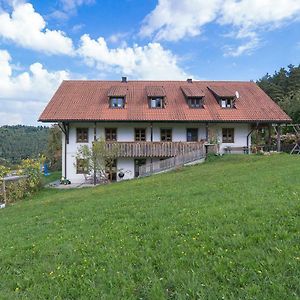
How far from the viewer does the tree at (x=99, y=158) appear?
77.1ft

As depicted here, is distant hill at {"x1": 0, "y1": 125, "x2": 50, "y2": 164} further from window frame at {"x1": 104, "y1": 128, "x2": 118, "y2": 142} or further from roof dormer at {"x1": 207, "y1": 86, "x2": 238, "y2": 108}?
roof dormer at {"x1": 207, "y1": 86, "x2": 238, "y2": 108}

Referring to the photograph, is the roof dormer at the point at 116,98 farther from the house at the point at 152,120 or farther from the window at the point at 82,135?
the window at the point at 82,135

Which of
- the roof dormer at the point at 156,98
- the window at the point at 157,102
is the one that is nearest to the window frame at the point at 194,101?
the roof dormer at the point at 156,98

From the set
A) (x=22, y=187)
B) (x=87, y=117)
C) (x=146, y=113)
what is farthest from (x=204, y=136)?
(x=22, y=187)

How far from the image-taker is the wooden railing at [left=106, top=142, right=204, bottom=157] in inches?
1014

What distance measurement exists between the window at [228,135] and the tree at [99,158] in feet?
31.5

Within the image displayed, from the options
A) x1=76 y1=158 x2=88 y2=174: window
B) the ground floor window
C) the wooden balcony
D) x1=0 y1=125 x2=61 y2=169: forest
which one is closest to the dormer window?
the wooden balcony

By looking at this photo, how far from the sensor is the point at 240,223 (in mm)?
6547

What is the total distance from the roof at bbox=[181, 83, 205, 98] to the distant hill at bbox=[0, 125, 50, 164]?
65.2 meters

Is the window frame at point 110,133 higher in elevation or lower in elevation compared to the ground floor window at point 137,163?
higher

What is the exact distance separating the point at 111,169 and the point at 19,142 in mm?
94560

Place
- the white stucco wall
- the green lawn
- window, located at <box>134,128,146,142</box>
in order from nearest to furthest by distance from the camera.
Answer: the green lawn, the white stucco wall, window, located at <box>134,128,146,142</box>

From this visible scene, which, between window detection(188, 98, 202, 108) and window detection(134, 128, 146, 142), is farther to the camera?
window detection(188, 98, 202, 108)

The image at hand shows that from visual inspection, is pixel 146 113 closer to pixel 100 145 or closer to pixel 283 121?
pixel 100 145
